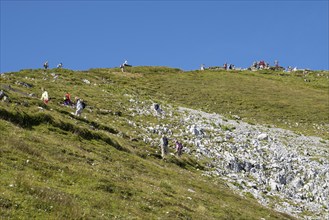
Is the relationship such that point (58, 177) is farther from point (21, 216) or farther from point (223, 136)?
point (223, 136)

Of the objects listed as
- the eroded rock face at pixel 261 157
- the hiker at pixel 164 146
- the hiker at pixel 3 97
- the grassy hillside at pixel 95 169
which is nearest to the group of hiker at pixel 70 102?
the grassy hillside at pixel 95 169

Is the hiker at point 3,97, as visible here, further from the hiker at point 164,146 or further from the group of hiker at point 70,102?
the hiker at point 164,146

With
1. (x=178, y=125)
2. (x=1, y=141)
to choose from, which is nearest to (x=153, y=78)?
(x=178, y=125)

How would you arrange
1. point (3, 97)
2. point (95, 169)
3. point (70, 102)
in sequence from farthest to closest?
point (70, 102)
point (3, 97)
point (95, 169)

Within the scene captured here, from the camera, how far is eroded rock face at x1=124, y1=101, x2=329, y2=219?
35.8 meters

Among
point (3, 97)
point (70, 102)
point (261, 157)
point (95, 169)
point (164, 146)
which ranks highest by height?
point (70, 102)

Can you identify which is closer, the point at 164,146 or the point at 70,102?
the point at 164,146

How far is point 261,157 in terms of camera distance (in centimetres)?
4297

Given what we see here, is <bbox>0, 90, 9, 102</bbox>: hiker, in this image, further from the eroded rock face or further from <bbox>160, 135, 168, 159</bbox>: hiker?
<bbox>160, 135, 168, 159</bbox>: hiker

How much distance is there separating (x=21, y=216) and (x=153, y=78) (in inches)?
3071

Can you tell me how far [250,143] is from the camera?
154 ft

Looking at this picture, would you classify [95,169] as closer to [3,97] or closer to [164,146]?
[164,146]

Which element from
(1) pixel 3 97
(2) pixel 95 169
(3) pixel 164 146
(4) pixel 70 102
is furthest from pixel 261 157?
(1) pixel 3 97

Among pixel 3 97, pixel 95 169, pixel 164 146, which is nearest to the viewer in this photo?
Answer: pixel 95 169
